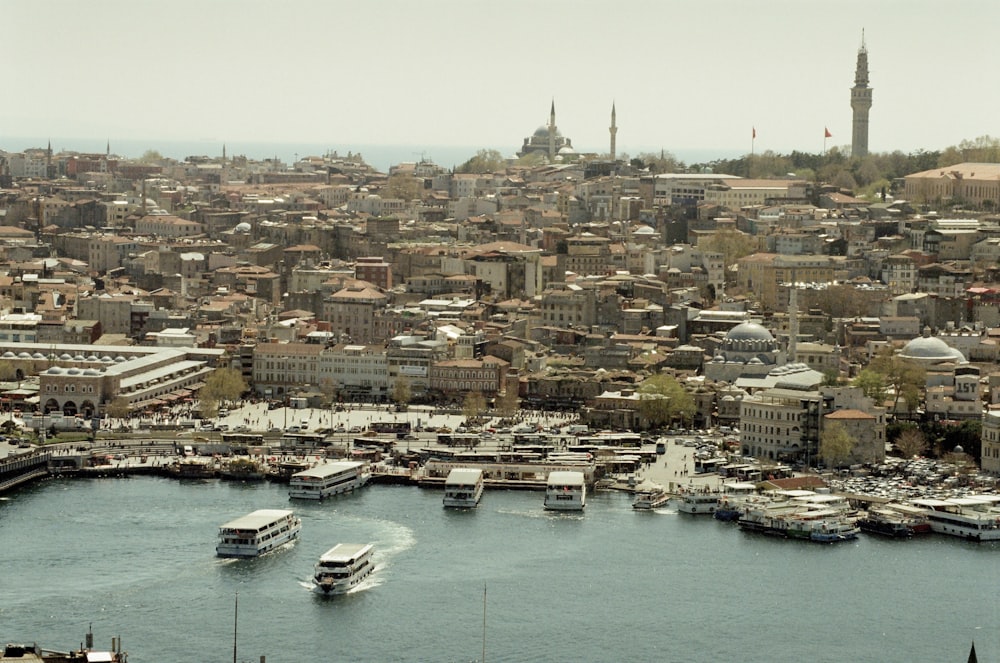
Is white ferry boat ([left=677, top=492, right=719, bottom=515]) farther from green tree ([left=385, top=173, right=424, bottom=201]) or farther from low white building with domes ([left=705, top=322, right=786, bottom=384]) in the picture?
green tree ([left=385, top=173, right=424, bottom=201])

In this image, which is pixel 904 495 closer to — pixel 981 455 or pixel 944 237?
pixel 981 455

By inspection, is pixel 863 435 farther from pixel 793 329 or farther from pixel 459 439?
Answer: pixel 793 329

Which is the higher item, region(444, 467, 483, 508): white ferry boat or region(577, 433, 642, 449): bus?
region(577, 433, 642, 449): bus

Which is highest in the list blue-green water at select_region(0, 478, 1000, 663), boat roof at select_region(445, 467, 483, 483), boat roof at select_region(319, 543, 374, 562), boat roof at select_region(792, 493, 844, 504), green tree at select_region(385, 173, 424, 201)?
green tree at select_region(385, 173, 424, 201)

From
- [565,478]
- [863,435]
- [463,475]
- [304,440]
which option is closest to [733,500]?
[565,478]

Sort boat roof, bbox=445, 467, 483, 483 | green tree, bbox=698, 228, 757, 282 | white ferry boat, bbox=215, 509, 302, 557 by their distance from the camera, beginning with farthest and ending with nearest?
green tree, bbox=698, 228, 757, 282 → boat roof, bbox=445, 467, 483, 483 → white ferry boat, bbox=215, 509, 302, 557

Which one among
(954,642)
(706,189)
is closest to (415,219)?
(706,189)

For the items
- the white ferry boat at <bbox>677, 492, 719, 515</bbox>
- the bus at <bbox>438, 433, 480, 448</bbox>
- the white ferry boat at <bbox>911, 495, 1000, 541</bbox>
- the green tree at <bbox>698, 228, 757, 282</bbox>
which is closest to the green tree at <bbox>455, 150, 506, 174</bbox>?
the green tree at <bbox>698, 228, 757, 282</bbox>
